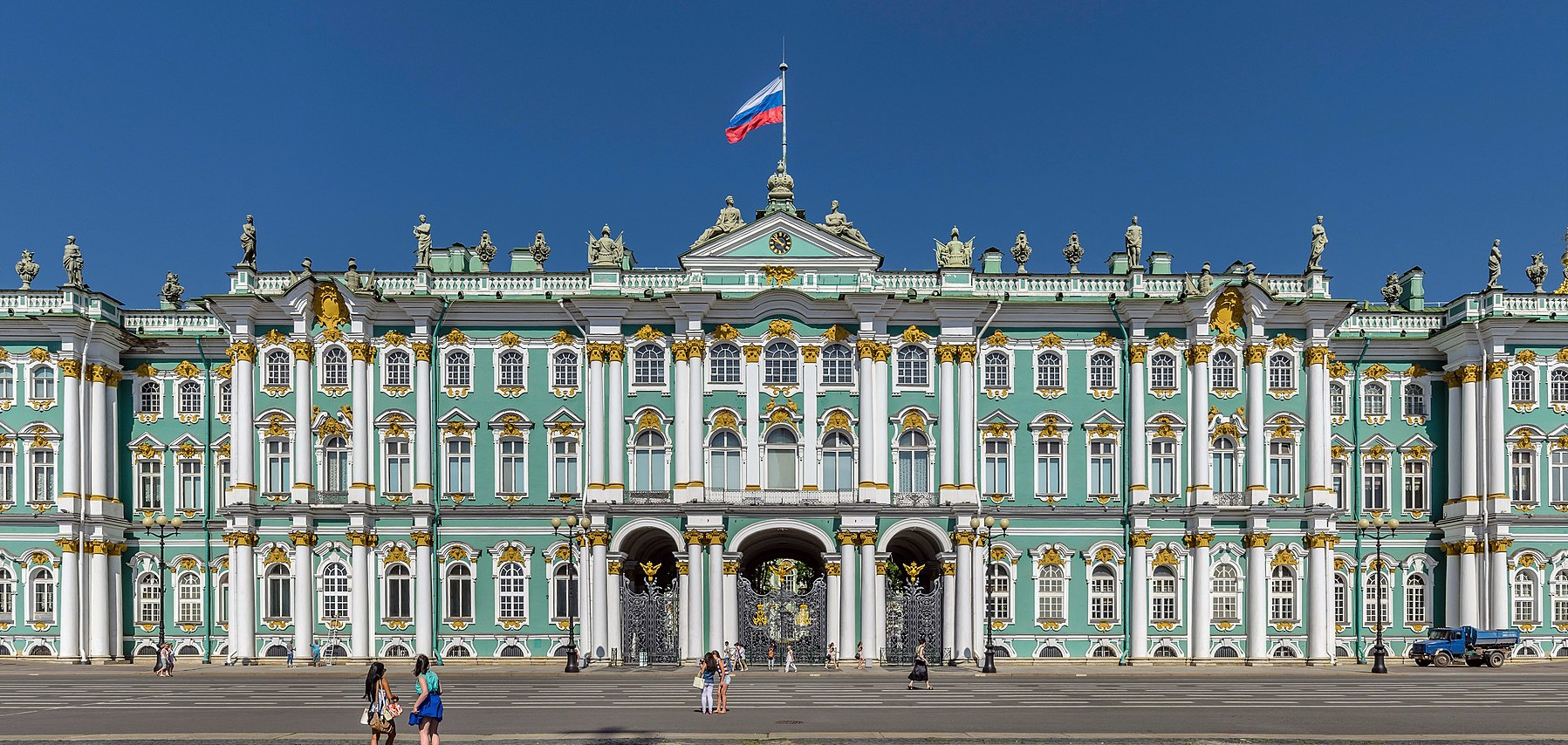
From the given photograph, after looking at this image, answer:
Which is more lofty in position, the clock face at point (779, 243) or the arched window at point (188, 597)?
the clock face at point (779, 243)

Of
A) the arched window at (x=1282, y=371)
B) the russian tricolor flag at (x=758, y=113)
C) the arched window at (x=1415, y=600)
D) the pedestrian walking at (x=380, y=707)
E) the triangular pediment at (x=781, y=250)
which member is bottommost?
the arched window at (x=1415, y=600)

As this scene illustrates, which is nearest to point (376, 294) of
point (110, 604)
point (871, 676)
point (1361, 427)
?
point (110, 604)

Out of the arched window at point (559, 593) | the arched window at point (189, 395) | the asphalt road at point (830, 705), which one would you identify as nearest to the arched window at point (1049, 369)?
the asphalt road at point (830, 705)

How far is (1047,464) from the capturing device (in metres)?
62.1

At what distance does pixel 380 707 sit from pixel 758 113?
3991 centimetres

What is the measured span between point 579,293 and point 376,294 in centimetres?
835

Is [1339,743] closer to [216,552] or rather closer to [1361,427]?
[1361,427]

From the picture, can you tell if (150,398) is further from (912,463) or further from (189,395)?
(912,463)

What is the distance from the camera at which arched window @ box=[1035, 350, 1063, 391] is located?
62219mm

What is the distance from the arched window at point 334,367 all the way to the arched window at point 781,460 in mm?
18076

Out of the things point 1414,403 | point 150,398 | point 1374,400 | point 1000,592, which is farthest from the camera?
point 1414,403

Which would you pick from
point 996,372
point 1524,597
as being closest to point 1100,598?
point 996,372

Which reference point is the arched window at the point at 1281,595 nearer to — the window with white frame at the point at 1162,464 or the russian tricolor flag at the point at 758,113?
the window with white frame at the point at 1162,464

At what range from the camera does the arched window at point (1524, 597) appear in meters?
63.3
